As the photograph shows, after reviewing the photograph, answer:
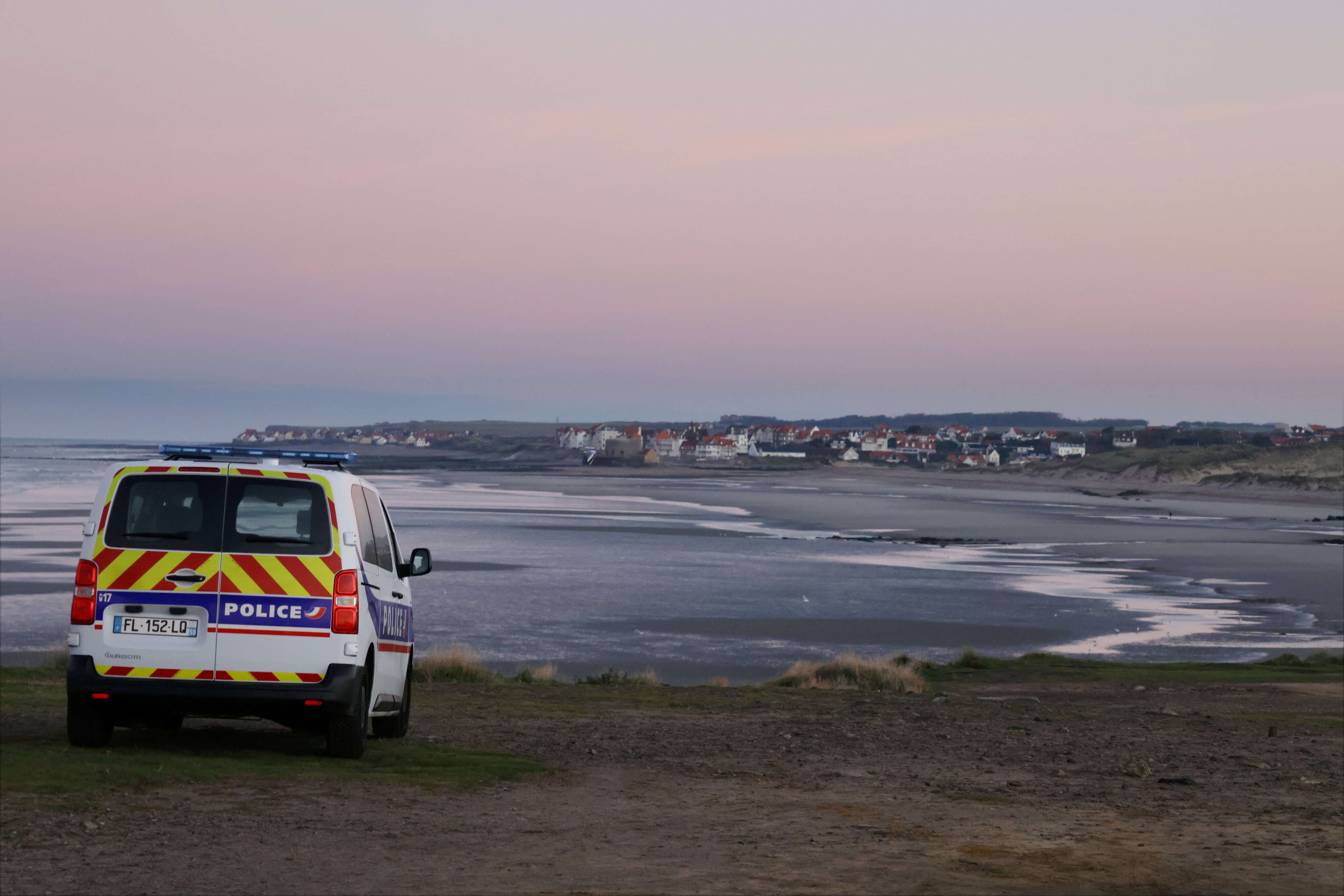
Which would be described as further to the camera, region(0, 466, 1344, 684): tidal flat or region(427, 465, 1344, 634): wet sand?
region(427, 465, 1344, 634): wet sand

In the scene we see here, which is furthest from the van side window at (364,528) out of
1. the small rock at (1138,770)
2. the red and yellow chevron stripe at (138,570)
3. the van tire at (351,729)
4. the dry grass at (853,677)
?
the dry grass at (853,677)

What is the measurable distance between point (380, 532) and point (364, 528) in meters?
0.77

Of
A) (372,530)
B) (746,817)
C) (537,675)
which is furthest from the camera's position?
(537,675)

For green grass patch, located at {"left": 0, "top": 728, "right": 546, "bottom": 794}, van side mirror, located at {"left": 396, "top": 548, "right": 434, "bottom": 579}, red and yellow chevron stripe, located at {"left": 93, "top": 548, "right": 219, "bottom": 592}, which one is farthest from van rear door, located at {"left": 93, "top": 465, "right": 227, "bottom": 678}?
van side mirror, located at {"left": 396, "top": 548, "right": 434, "bottom": 579}

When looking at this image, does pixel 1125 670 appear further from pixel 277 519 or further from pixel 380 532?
pixel 277 519

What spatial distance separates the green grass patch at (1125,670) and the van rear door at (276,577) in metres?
13.1

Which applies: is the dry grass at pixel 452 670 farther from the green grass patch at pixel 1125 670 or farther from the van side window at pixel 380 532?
the green grass patch at pixel 1125 670

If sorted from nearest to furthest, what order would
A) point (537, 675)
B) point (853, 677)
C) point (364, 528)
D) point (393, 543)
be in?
1. point (364, 528)
2. point (393, 543)
3. point (537, 675)
4. point (853, 677)

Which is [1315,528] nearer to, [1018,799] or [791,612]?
[791,612]

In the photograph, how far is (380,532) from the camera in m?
10.4

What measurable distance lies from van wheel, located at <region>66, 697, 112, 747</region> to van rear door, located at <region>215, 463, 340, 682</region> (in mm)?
1061

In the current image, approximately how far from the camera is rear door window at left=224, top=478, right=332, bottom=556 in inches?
347

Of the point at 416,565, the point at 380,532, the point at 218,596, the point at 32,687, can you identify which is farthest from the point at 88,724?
the point at 32,687

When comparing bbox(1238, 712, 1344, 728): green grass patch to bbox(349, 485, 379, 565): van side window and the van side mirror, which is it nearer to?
the van side mirror
